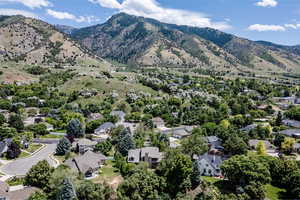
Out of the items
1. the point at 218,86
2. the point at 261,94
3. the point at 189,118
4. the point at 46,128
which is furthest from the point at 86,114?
the point at 261,94

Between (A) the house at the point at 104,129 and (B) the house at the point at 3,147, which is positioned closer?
(B) the house at the point at 3,147

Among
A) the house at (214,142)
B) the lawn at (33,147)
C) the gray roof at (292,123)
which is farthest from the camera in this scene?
the gray roof at (292,123)

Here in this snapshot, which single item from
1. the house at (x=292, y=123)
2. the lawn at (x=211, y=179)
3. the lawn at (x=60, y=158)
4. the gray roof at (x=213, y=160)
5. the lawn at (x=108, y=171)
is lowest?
the lawn at (x=60, y=158)

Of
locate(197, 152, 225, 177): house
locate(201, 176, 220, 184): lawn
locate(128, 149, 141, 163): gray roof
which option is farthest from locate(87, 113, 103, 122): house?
locate(201, 176, 220, 184): lawn

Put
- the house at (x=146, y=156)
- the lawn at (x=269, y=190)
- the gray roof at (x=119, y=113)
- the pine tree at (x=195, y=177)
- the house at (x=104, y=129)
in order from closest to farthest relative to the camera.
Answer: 1. the lawn at (x=269, y=190)
2. the pine tree at (x=195, y=177)
3. the house at (x=146, y=156)
4. the house at (x=104, y=129)
5. the gray roof at (x=119, y=113)

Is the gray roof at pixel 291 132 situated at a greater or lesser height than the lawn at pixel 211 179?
greater

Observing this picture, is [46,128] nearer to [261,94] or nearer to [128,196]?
[128,196]

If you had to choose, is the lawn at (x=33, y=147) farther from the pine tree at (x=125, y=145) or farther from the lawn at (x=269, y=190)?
the lawn at (x=269, y=190)

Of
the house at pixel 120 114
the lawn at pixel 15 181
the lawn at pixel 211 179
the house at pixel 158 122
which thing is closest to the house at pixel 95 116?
the house at pixel 120 114

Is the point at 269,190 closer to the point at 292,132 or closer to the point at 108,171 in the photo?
the point at 108,171
